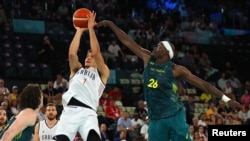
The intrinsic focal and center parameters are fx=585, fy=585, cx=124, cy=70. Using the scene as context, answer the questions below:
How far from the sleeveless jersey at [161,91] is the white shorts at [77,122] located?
32.4 inches

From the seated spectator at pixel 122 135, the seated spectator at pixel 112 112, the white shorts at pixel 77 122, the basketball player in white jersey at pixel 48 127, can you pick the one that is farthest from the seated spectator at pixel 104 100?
the white shorts at pixel 77 122

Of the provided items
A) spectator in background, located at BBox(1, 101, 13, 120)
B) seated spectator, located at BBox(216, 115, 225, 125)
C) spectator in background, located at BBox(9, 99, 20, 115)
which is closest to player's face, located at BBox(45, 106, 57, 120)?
spectator in background, located at BBox(1, 101, 13, 120)

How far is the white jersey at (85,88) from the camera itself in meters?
8.17

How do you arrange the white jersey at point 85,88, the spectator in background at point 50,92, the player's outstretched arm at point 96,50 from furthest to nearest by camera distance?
the spectator in background at point 50,92
the player's outstretched arm at point 96,50
the white jersey at point 85,88

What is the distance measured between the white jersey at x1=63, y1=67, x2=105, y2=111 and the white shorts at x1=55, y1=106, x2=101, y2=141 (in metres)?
0.14

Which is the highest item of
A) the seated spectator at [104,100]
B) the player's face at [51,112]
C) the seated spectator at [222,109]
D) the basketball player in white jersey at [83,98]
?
the basketball player in white jersey at [83,98]

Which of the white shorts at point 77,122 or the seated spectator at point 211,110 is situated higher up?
the white shorts at point 77,122

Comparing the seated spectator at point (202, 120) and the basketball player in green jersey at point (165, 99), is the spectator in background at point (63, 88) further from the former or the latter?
the basketball player in green jersey at point (165, 99)

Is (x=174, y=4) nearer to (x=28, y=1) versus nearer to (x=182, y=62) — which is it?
(x=182, y=62)

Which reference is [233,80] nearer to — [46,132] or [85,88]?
[46,132]

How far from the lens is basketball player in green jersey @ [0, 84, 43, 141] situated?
612cm

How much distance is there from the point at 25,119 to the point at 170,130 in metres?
2.42

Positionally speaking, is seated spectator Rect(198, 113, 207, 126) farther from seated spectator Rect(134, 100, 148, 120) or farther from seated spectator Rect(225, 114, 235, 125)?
seated spectator Rect(134, 100, 148, 120)

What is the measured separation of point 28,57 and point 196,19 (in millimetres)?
9438
